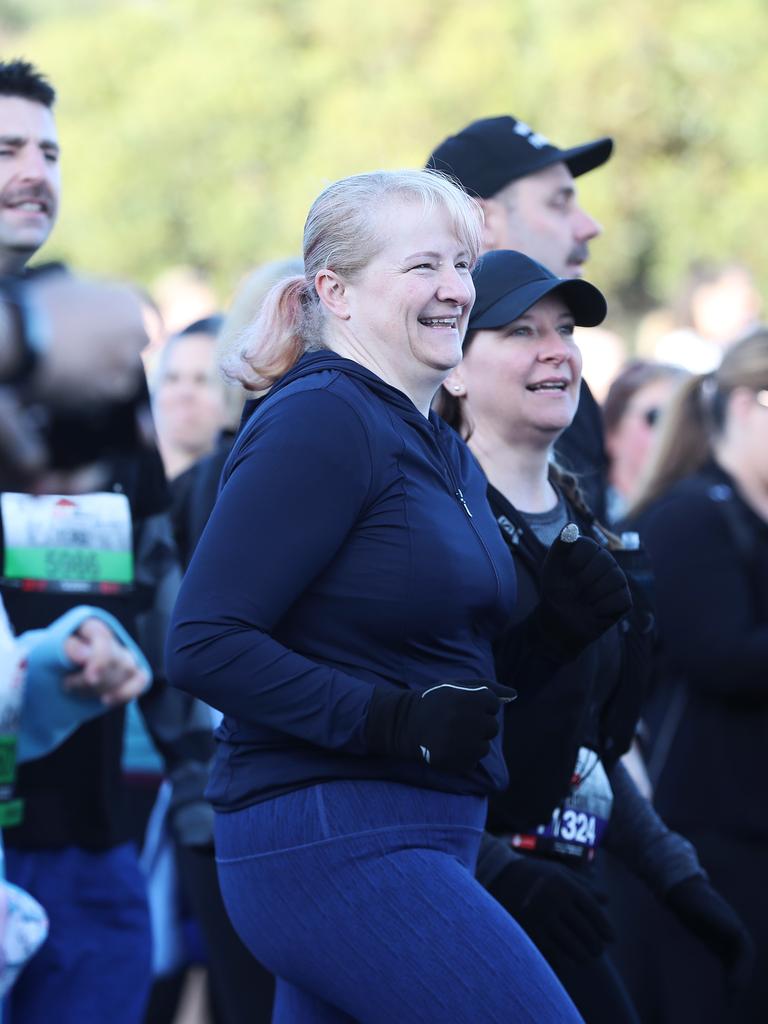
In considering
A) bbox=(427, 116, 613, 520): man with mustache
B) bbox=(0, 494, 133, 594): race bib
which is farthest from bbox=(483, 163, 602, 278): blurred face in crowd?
bbox=(0, 494, 133, 594): race bib

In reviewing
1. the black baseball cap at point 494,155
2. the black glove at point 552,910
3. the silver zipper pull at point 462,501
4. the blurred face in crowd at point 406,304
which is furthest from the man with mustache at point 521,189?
the black glove at point 552,910

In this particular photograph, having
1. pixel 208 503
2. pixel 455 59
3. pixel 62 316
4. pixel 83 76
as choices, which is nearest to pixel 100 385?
pixel 62 316

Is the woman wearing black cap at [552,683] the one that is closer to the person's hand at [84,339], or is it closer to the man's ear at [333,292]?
the man's ear at [333,292]

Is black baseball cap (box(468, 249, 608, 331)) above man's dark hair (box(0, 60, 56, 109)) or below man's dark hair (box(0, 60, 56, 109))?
below

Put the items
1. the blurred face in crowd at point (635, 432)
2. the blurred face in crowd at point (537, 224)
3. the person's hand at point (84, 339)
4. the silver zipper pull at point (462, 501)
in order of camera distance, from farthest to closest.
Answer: the blurred face in crowd at point (635, 432) → the blurred face in crowd at point (537, 224) → the silver zipper pull at point (462, 501) → the person's hand at point (84, 339)

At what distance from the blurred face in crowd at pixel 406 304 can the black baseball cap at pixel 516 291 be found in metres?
0.54

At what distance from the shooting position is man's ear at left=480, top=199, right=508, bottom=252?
173 inches

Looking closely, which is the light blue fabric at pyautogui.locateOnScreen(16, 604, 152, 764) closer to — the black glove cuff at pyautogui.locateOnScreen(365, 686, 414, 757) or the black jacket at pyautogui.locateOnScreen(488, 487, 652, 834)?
the black jacket at pyautogui.locateOnScreen(488, 487, 652, 834)

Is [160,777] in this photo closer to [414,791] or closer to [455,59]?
[414,791]

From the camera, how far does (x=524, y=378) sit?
11.9ft

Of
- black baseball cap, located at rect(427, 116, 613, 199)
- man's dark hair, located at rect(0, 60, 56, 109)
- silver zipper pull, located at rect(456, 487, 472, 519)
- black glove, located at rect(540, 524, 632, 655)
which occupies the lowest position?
black glove, located at rect(540, 524, 632, 655)

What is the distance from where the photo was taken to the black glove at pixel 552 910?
10.8ft

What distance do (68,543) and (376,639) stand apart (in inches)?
60.2

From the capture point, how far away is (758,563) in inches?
195
